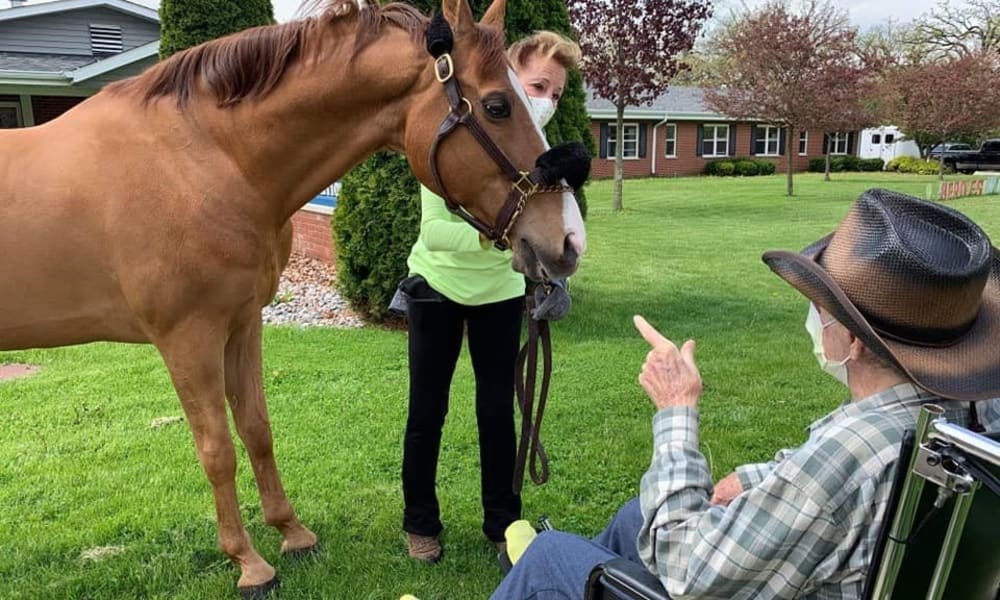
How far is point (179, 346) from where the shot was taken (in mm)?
2547

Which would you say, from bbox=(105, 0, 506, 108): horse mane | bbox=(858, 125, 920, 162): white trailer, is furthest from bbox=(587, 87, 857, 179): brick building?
bbox=(105, 0, 506, 108): horse mane

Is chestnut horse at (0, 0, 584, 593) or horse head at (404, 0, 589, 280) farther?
chestnut horse at (0, 0, 584, 593)

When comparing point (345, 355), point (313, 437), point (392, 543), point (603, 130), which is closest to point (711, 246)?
point (345, 355)

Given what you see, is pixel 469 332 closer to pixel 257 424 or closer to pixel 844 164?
pixel 257 424

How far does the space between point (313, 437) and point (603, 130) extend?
88.2ft

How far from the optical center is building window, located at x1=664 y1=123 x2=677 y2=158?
102 feet

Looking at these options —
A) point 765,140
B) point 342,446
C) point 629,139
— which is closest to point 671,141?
point 629,139

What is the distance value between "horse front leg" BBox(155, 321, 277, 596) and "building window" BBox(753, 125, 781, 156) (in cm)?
3428

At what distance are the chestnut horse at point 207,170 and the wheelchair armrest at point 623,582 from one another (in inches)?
38.1

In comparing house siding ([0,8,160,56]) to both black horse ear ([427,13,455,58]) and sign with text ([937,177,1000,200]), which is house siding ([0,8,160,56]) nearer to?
Result: black horse ear ([427,13,455,58])

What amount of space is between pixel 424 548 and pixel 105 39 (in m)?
18.2

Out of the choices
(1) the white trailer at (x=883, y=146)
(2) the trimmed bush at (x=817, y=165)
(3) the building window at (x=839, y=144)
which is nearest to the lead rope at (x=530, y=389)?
(2) the trimmed bush at (x=817, y=165)

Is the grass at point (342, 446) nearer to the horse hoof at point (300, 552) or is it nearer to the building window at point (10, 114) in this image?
the horse hoof at point (300, 552)

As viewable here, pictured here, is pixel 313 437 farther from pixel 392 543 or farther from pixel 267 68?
pixel 267 68
